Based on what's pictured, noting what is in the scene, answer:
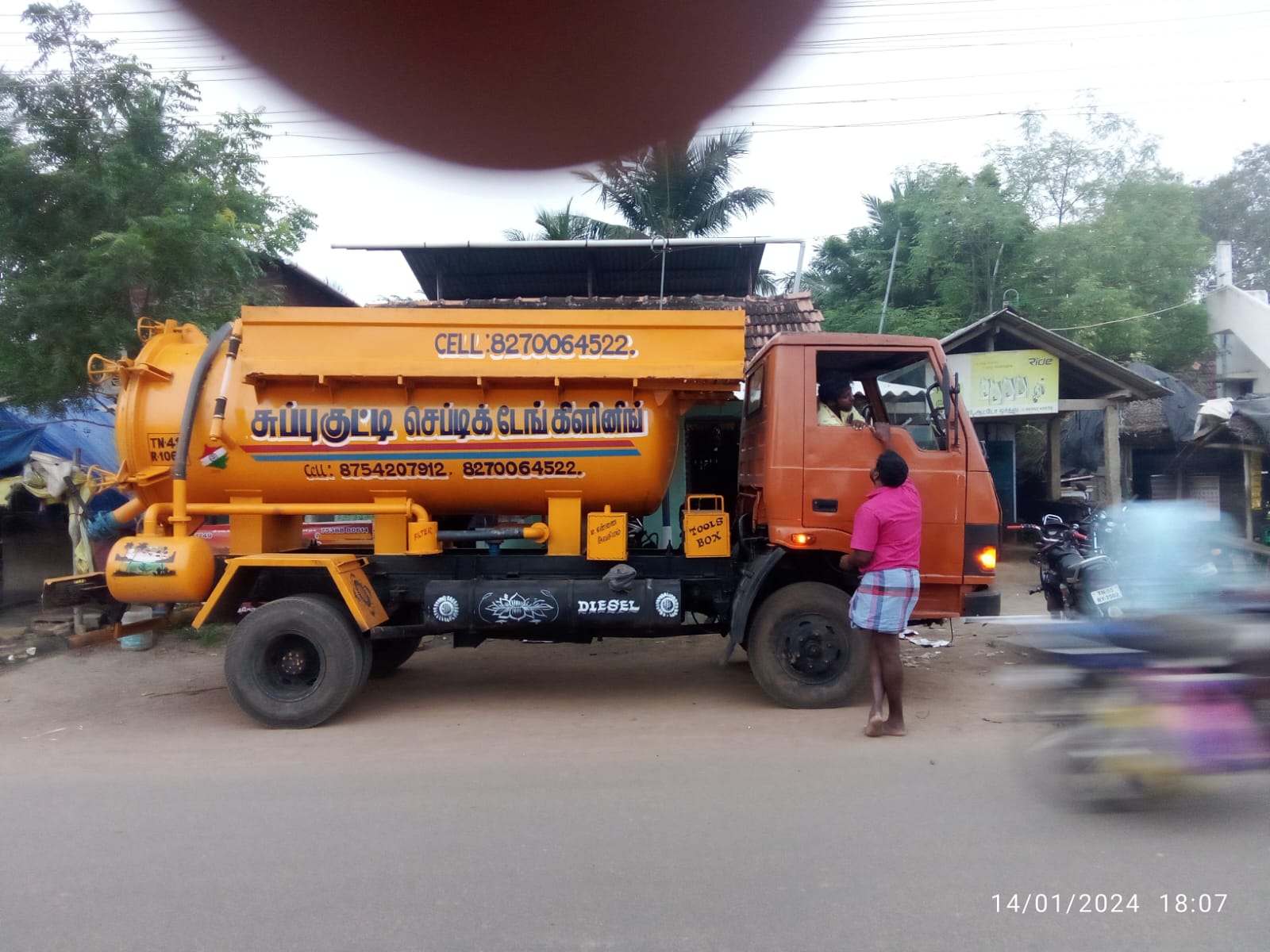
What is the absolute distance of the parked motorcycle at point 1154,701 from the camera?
3.64 metres

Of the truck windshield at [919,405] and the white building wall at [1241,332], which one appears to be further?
the white building wall at [1241,332]

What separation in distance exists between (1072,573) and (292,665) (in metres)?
5.72

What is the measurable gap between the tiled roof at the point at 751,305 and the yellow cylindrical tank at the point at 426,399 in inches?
150

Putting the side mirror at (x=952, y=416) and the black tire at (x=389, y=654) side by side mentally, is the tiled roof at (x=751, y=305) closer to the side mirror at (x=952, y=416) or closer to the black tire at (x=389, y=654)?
the side mirror at (x=952, y=416)

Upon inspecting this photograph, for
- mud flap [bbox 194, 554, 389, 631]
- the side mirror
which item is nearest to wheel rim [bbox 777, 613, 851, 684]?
the side mirror

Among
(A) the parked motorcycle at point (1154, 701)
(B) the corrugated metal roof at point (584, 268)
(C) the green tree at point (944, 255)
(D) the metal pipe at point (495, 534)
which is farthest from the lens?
(C) the green tree at point (944, 255)

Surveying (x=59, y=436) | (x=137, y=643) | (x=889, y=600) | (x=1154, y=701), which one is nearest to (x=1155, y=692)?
(x=1154, y=701)

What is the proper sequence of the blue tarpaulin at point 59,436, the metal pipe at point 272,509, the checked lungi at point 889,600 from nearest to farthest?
the checked lungi at point 889,600 < the metal pipe at point 272,509 < the blue tarpaulin at point 59,436

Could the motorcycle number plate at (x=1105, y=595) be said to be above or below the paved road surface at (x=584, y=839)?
above

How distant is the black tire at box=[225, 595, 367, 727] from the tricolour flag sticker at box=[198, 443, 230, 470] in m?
1.05

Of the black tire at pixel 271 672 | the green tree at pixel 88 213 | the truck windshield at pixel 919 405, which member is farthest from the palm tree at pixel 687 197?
the black tire at pixel 271 672

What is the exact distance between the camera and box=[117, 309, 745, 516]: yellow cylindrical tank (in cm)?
582
